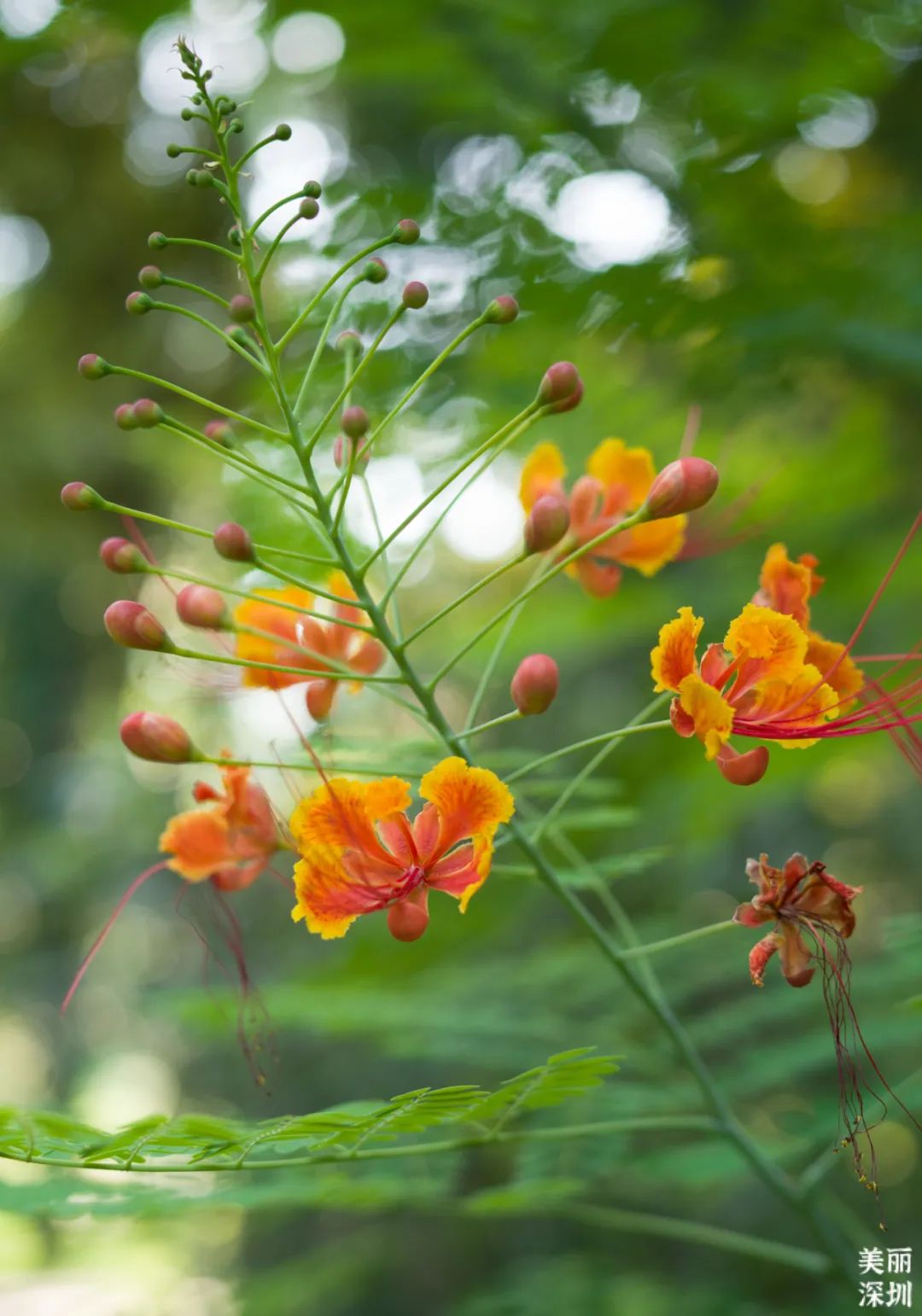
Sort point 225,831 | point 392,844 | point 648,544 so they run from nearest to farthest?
point 392,844, point 225,831, point 648,544

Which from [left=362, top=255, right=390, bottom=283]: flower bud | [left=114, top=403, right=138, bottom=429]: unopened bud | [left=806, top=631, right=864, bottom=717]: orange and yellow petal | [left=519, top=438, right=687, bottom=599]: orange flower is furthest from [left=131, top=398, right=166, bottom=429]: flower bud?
[left=806, top=631, right=864, bottom=717]: orange and yellow petal

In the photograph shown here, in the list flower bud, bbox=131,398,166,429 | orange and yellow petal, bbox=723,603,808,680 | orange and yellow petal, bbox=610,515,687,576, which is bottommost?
orange and yellow petal, bbox=723,603,808,680

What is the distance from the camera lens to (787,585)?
4.60ft

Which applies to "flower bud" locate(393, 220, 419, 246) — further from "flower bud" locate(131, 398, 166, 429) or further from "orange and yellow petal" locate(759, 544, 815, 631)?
"orange and yellow petal" locate(759, 544, 815, 631)

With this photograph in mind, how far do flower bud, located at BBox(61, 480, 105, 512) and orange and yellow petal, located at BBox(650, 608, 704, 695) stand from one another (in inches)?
25.7

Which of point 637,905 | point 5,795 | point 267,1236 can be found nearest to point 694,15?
point 637,905

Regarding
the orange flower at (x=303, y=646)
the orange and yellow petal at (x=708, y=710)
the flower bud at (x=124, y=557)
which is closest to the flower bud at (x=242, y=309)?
the flower bud at (x=124, y=557)

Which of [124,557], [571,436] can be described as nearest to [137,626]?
[124,557]

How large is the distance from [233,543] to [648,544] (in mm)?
684

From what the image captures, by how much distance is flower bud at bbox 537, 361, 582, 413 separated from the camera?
1.32 m

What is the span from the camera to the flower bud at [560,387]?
1.32 meters

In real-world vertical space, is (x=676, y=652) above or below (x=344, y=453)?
below

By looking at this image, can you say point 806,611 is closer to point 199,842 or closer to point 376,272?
point 376,272

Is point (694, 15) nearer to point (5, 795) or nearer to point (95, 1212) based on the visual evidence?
point (95, 1212)
